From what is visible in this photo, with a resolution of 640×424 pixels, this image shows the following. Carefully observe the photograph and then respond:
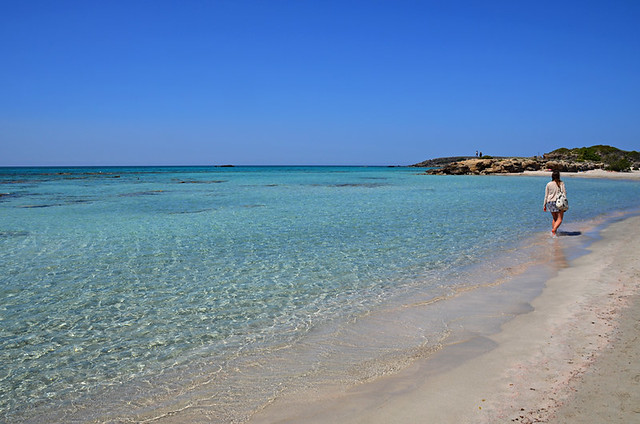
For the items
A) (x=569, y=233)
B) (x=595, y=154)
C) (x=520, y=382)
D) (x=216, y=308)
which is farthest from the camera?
(x=595, y=154)

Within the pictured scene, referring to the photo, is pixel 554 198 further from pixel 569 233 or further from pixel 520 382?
pixel 520 382

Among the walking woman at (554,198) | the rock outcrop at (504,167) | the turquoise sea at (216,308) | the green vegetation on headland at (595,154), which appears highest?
the green vegetation on headland at (595,154)

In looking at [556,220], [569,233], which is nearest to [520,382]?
[556,220]

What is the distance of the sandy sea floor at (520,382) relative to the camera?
11.7 feet

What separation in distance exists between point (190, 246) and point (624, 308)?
9.66 metres

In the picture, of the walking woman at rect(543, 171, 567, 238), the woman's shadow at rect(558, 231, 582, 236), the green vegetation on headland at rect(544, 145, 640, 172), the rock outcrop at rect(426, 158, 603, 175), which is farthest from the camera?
the green vegetation on headland at rect(544, 145, 640, 172)

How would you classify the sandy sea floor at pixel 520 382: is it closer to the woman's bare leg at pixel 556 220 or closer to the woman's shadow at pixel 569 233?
the woman's bare leg at pixel 556 220

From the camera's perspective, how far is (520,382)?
4.06 meters

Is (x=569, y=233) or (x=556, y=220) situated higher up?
(x=556, y=220)

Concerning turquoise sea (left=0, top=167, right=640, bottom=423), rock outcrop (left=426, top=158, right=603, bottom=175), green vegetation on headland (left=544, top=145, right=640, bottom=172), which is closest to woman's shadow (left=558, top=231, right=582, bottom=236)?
turquoise sea (left=0, top=167, right=640, bottom=423)

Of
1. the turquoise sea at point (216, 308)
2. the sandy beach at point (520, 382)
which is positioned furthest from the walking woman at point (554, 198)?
the sandy beach at point (520, 382)

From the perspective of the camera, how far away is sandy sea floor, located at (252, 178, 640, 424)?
11.7 feet

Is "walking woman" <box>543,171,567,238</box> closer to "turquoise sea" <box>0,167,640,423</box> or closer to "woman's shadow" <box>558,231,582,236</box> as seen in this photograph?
"woman's shadow" <box>558,231,582,236</box>

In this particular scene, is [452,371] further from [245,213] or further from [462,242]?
[245,213]
